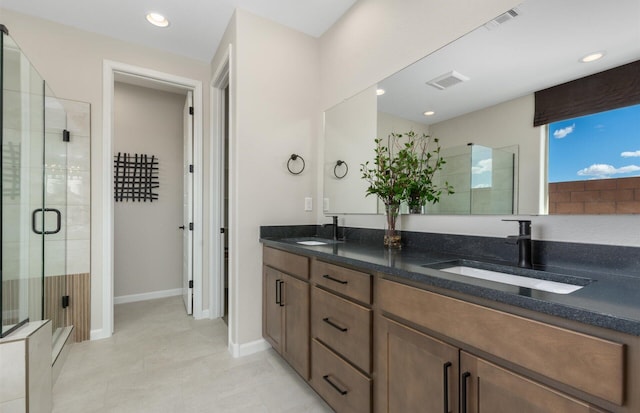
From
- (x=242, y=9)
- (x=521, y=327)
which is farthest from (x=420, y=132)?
(x=242, y=9)

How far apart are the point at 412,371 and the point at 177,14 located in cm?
297

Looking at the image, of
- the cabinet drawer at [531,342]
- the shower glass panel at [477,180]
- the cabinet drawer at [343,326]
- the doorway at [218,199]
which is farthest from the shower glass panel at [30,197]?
the shower glass panel at [477,180]

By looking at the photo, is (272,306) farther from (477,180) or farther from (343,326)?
(477,180)

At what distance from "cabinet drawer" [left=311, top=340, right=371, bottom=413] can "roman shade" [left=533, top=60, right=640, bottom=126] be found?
1393 mm

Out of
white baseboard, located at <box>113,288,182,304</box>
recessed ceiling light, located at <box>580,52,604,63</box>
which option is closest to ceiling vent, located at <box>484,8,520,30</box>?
recessed ceiling light, located at <box>580,52,604,63</box>

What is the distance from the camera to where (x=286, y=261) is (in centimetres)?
195

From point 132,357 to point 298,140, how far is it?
219 centimetres

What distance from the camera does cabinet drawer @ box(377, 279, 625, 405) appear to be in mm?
621

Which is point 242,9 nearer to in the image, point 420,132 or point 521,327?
point 420,132

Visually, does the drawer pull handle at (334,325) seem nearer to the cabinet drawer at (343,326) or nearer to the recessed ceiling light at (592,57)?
the cabinet drawer at (343,326)

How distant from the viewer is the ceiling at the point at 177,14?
7.36 ft

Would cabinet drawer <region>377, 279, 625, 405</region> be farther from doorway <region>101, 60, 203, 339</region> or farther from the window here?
doorway <region>101, 60, 203, 339</region>

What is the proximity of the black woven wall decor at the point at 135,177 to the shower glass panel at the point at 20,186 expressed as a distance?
1.49 metres

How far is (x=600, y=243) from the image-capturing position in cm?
108
